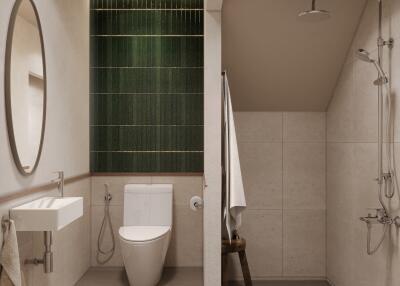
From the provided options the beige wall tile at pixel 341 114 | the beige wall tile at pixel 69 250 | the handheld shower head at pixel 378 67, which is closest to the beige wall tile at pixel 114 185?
the beige wall tile at pixel 69 250

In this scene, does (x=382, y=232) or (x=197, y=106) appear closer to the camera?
(x=382, y=232)

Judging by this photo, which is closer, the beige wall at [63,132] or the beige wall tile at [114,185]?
the beige wall at [63,132]

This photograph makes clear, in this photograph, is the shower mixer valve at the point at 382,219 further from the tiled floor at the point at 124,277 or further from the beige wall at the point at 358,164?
the tiled floor at the point at 124,277

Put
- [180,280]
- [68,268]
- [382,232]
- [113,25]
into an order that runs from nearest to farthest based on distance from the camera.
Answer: [382,232]
[68,268]
[180,280]
[113,25]

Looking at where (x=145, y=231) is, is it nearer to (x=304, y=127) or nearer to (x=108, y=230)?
(x=108, y=230)

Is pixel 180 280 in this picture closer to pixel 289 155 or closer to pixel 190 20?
pixel 289 155

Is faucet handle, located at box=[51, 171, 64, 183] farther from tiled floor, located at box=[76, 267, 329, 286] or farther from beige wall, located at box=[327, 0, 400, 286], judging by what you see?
beige wall, located at box=[327, 0, 400, 286]

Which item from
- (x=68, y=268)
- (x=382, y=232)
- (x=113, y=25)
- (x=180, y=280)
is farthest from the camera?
(x=113, y=25)

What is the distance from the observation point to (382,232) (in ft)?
9.05

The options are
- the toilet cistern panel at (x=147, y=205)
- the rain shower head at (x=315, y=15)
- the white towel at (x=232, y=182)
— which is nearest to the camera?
the rain shower head at (x=315, y=15)

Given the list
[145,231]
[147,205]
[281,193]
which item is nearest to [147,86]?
[147,205]

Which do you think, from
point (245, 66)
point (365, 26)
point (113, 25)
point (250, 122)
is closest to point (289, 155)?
point (250, 122)

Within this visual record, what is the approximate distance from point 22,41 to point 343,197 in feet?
8.60

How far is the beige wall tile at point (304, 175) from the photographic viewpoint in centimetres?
404
